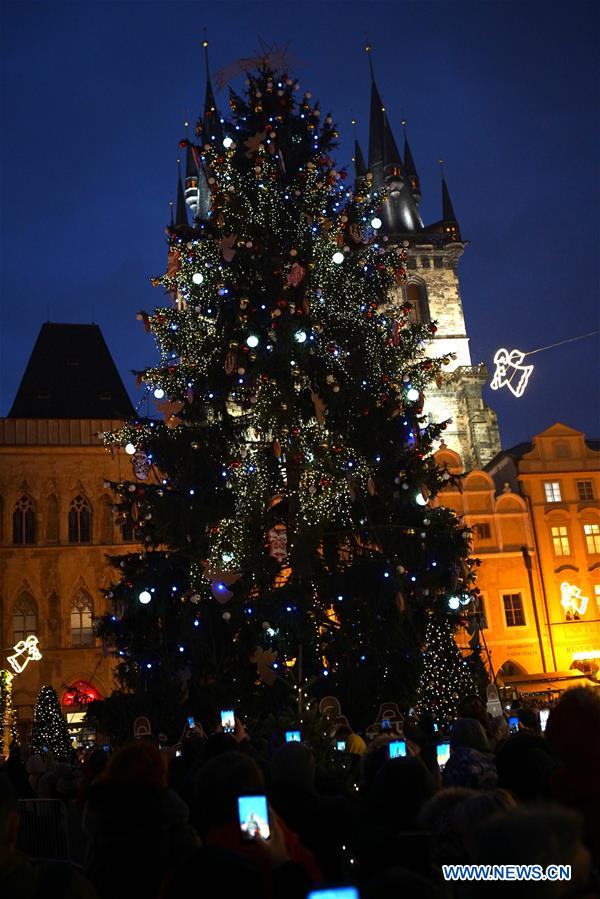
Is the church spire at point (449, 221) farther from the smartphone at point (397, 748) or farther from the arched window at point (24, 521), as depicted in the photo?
the smartphone at point (397, 748)

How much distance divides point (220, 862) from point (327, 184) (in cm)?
1656

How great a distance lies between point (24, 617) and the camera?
33250 millimetres

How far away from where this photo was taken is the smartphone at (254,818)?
3.57 m

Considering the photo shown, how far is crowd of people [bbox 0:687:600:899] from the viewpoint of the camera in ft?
7.55

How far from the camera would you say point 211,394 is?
54.4 feet

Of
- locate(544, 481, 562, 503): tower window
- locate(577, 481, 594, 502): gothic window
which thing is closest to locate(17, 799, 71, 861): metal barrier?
locate(544, 481, 562, 503): tower window

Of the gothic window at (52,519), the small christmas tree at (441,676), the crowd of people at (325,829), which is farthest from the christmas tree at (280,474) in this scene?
the gothic window at (52,519)

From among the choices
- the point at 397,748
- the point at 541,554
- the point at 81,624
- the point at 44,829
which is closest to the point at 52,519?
the point at 81,624

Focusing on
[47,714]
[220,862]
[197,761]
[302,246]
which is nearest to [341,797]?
[197,761]

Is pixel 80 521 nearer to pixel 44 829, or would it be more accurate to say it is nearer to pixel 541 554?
pixel 541 554

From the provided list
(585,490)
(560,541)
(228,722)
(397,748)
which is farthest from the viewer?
(585,490)

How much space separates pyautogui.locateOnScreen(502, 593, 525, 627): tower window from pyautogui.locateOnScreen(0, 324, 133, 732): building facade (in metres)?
14.0

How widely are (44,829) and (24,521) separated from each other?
26.4 metres

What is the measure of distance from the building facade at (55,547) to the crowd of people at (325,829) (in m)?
28.1
